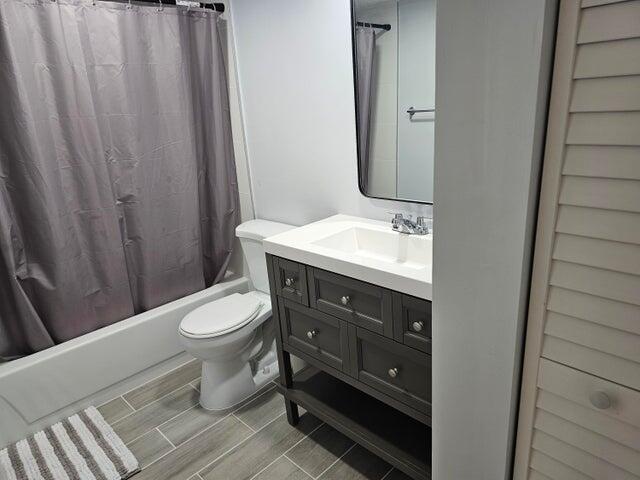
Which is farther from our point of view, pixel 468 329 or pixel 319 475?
pixel 319 475

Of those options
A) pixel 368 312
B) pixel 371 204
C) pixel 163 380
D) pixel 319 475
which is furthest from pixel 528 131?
pixel 163 380

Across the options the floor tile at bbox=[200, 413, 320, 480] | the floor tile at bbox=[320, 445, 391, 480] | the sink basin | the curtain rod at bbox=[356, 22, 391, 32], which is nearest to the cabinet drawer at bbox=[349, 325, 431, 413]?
the sink basin

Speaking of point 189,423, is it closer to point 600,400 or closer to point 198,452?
point 198,452

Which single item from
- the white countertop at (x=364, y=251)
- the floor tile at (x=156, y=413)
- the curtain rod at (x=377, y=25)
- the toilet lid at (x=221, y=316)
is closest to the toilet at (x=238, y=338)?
the toilet lid at (x=221, y=316)

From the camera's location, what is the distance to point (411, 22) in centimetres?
164

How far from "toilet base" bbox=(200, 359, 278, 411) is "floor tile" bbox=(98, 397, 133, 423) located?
15.4 inches

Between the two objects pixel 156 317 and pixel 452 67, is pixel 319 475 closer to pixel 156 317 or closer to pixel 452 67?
pixel 156 317

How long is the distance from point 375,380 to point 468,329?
82 centimetres

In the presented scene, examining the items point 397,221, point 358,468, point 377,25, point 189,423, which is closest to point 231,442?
point 189,423

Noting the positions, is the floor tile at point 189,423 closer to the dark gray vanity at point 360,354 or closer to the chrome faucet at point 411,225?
the dark gray vanity at point 360,354

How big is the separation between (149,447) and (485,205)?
1891 millimetres

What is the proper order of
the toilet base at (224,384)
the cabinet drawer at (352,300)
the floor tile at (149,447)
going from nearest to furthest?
the cabinet drawer at (352,300) → the floor tile at (149,447) → the toilet base at (224,384)

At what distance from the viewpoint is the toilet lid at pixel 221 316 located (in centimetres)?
199

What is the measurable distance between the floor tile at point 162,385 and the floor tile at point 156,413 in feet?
0.15
